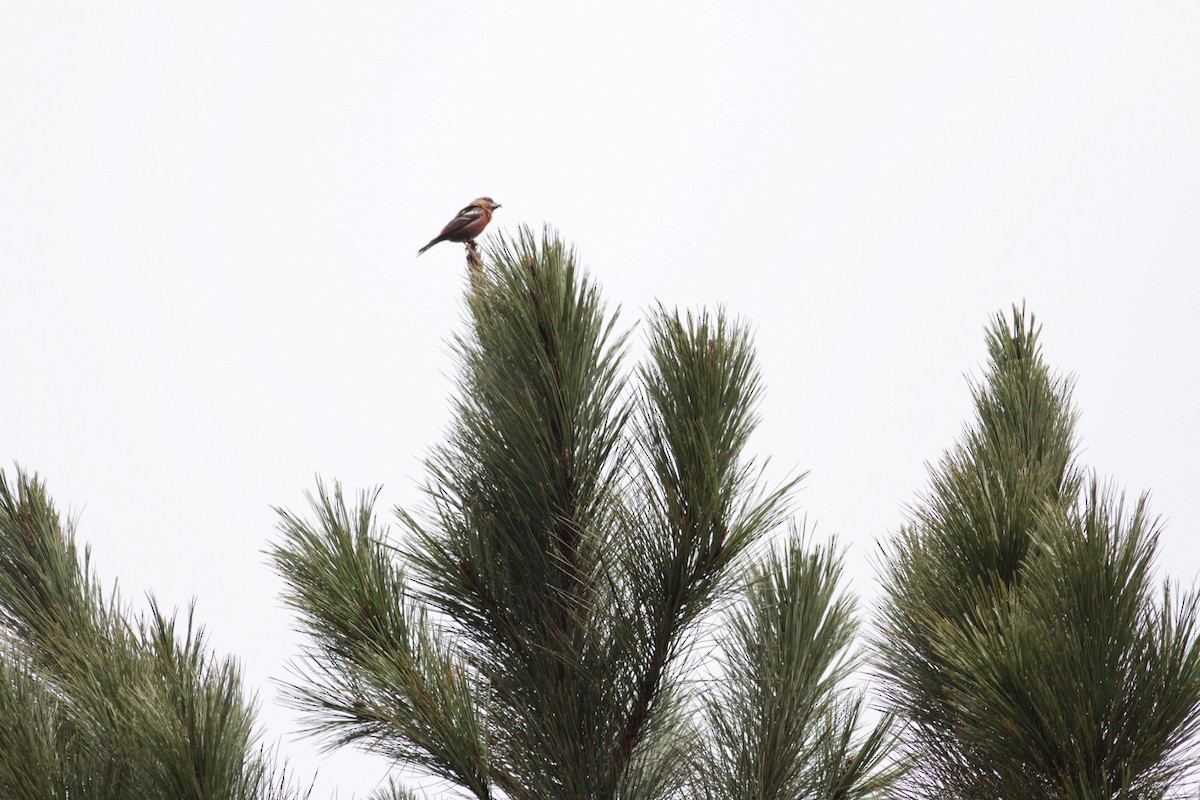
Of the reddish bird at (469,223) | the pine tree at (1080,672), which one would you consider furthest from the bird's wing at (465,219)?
the pine tree at (1080,672)

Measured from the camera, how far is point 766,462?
294 centimetres

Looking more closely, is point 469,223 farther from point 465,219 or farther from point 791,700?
point 791,700

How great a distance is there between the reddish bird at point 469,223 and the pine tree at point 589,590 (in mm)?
1610

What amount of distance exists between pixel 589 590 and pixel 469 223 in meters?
2.11

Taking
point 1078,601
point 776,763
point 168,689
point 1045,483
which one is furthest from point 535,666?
point 1045,483

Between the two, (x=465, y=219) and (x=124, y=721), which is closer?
(x=124, y=721)

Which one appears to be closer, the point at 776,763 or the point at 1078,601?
the point at 1078,601

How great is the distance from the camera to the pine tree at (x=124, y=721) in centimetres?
264

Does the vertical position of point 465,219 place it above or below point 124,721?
above

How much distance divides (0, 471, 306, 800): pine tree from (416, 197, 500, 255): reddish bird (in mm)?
1990

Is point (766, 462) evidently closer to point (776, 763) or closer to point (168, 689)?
point (776, 763)

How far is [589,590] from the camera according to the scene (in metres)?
2.93

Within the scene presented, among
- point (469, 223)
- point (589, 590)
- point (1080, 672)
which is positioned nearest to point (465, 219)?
point (469, 223)

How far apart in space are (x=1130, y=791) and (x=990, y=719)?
310 mm
